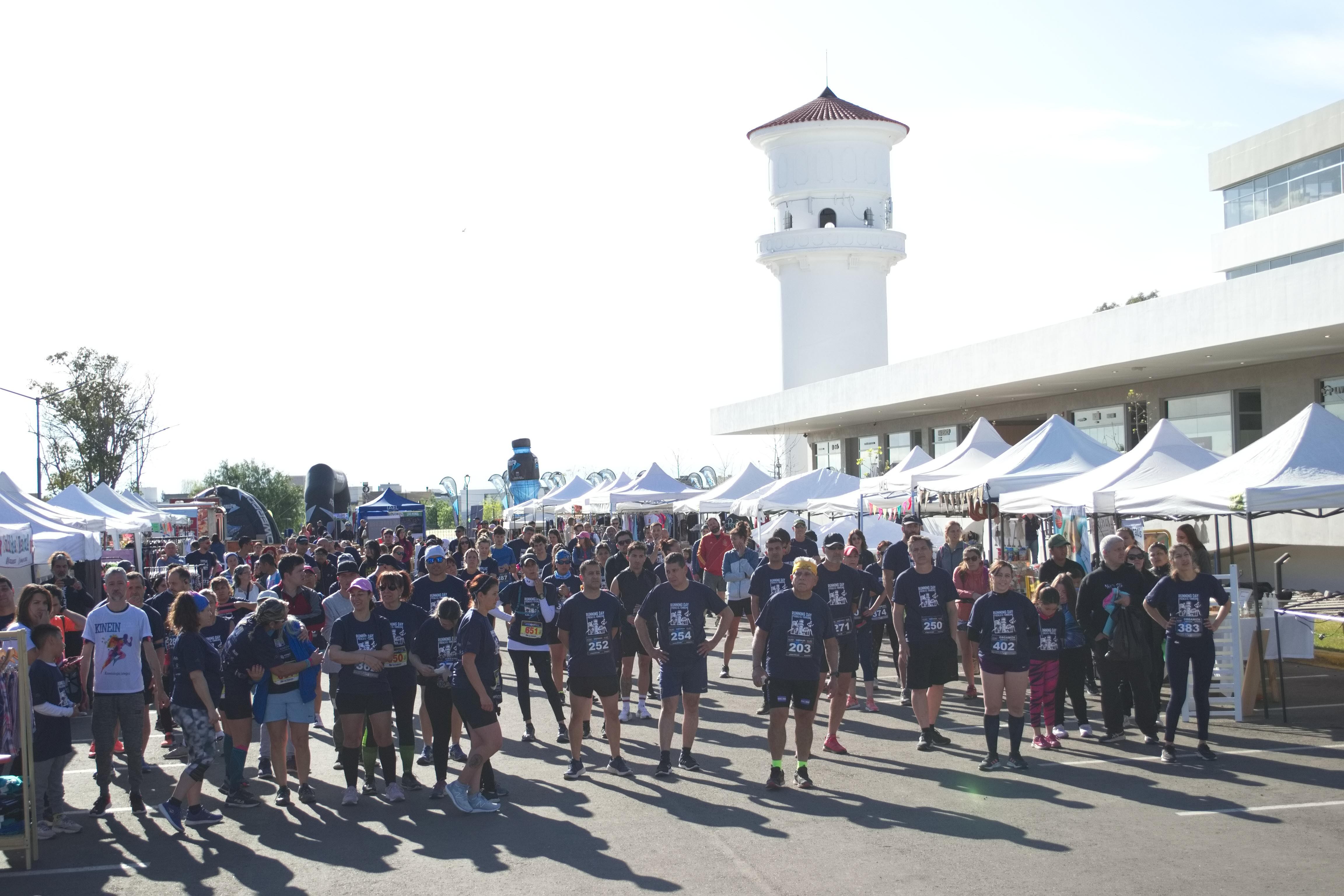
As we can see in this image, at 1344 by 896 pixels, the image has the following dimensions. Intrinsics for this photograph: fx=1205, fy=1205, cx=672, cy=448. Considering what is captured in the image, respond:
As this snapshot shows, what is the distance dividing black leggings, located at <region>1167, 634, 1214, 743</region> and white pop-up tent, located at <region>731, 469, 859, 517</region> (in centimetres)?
1331

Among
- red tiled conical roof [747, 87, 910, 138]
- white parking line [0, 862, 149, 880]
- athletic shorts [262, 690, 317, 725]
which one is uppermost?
red tiled conical roof [747, 87, 910, 138]

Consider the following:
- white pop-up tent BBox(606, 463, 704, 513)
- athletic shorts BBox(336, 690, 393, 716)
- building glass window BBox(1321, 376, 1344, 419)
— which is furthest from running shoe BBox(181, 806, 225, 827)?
building glass window BBox(1321, 376, 1344, 419)

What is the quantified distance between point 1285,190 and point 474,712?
41.0m

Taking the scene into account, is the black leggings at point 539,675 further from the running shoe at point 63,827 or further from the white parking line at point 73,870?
the white parking line at point 73,870

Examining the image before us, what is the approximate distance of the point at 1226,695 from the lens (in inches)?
465

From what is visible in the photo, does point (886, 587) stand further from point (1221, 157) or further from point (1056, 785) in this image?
point (1221, 157)

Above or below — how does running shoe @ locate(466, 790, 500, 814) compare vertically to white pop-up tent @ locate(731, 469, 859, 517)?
below

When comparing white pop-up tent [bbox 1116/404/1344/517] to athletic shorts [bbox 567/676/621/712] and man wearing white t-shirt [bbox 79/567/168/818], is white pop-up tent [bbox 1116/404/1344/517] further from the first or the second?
man wearing white t-shirt [bbox 79/567/168/818]

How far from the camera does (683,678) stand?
9883 millimetres

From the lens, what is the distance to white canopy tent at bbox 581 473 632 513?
3144cm

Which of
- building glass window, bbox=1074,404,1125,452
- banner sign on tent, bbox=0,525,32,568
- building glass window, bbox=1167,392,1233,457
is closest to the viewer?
banner sign on tent, bbox=0,525,32,568

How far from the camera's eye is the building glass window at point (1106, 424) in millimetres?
29797

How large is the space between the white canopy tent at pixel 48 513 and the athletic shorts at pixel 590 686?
33.3 feet

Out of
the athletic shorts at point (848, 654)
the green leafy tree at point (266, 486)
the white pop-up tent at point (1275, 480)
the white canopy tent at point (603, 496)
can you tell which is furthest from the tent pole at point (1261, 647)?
the green leafy tree at point (266, 486)
